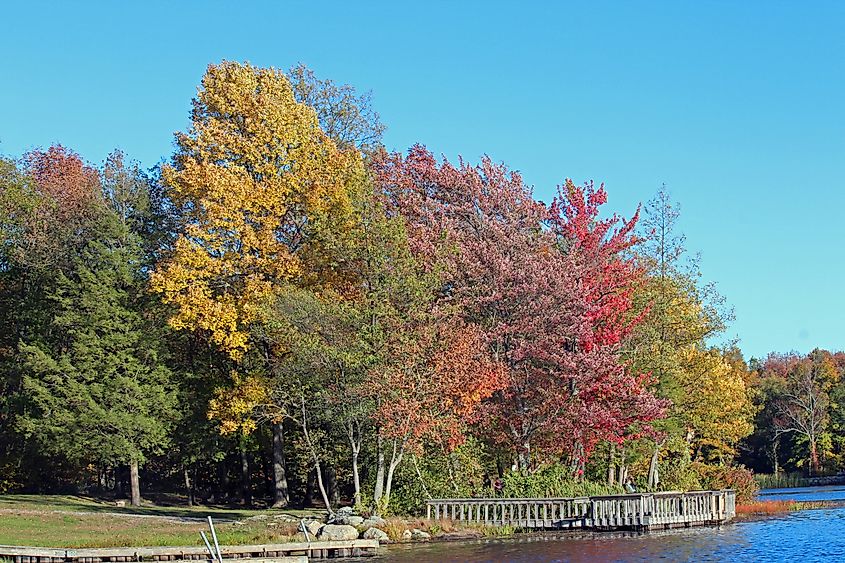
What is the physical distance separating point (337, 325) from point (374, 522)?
26.4ft

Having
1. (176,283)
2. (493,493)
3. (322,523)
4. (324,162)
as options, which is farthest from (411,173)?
(322,523)

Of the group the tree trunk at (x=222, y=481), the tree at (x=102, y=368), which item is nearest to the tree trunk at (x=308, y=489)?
the tree trunk at (x=222, y=481)

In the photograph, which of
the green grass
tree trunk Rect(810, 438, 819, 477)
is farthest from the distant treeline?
tree trunk Rect(810, 438, 819, 477)

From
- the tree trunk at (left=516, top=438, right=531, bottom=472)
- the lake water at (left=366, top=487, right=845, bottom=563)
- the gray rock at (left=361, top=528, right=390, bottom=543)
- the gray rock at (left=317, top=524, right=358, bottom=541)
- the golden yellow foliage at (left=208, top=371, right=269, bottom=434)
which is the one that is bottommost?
the lake water at (left=366, top=487, right=845, bottom=563)

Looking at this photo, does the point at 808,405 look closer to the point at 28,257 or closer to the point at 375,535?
the point at 375,535

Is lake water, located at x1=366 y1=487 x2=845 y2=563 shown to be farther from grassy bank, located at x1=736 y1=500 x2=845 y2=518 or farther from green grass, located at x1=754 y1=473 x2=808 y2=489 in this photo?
green grass, located at x1=754 y1=473 x2=808 y2=489

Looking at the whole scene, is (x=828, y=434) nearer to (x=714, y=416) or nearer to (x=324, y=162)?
(x=714, y=416)

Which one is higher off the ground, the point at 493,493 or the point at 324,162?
the point at 324,162

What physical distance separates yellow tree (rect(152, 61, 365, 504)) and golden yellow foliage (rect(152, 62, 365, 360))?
0.05 metres

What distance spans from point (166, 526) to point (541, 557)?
14.2 meters

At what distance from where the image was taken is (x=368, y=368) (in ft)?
127

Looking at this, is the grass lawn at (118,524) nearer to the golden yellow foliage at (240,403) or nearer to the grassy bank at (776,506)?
the golden yellow foliage at (240,403)

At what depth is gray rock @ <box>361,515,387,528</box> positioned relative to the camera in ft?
116

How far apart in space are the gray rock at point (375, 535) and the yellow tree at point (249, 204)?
36.8 feet
